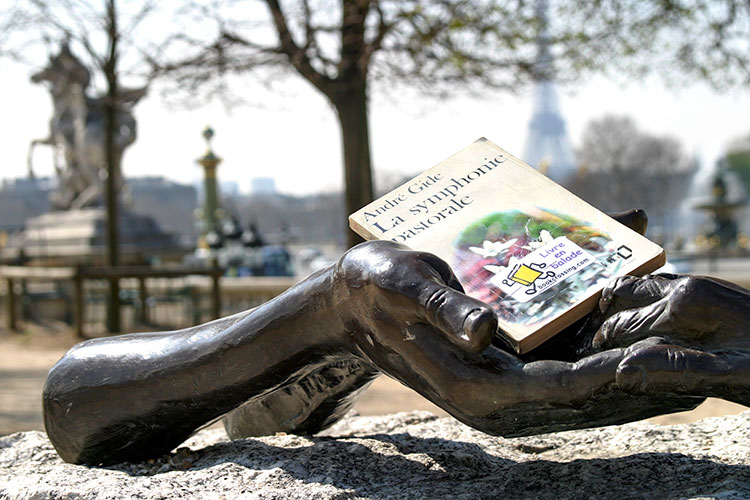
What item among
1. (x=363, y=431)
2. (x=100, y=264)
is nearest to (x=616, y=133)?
(x=100, y=264)

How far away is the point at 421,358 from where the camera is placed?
1.83 m

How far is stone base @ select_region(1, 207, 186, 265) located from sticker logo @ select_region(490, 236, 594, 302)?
49.3 ft

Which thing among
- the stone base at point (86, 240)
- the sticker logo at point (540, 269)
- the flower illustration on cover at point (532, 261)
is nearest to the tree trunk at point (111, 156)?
the stone base at point (86, 240)

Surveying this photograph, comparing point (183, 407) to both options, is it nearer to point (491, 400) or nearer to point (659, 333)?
point (491, 400)

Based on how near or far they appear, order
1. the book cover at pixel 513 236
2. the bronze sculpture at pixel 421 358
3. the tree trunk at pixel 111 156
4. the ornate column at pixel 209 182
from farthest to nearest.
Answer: the ornate column at pixel 209 182
the tree trunk at pixel 111 156
the book cover at pixel 513 236
the bronze sculpture at pixel 421 358

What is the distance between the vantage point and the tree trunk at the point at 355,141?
8.91 meters

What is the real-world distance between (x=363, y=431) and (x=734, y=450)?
1390 millimetres

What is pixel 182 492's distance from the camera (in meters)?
2.20

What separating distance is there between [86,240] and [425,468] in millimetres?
15723

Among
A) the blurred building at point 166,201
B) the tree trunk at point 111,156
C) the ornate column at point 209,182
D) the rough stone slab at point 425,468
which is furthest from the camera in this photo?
the blurred building at point 166,201

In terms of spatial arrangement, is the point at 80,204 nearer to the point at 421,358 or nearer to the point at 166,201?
the point at 421,358

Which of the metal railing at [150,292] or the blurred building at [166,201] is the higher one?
the metal railing at [150,292]

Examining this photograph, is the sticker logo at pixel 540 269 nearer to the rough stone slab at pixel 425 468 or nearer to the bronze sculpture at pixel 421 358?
the bronze sculpture at pixel 421 358

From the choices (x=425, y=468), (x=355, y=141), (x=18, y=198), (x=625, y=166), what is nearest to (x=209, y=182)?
(x=355, y=141)
